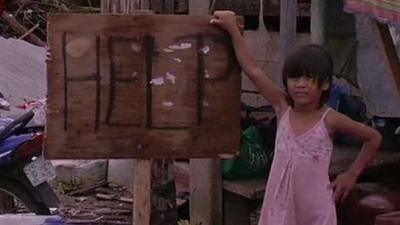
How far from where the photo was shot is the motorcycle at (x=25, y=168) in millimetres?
6668

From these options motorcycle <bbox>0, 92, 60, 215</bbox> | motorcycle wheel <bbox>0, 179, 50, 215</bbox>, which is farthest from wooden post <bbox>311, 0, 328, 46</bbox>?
motorcycle wheel <bbox>0, 179, 50, 215</bbox>

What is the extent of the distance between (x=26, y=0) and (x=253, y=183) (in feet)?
24.9

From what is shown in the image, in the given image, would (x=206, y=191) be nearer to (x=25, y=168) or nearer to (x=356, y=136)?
(x=25, y=168)

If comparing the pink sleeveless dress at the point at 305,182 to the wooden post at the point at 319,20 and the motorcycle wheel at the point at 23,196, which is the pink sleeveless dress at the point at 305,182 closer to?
the wooden post at the point at 319,20

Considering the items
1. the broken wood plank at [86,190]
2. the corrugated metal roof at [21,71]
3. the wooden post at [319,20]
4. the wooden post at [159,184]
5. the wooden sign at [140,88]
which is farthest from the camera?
the corrugated metal roof at [21,71]

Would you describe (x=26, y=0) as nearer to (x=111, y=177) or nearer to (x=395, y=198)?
A: (x=111, y=177)

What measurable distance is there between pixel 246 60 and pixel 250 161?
2947 millimetres

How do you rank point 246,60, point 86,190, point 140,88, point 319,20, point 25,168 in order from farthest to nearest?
point 86,190
point 25,168
point 319,20
point 246,60
point 140,88

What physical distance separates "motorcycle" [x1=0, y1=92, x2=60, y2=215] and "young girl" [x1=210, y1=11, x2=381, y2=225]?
269cm

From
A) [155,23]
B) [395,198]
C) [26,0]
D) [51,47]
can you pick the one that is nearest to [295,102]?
[155,23]

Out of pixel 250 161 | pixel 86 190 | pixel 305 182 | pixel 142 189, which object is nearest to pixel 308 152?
pixel 305 182

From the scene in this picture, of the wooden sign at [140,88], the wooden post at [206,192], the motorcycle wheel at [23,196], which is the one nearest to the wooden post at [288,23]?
the wooden post at [206,192]

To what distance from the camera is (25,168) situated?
6746 millimetres

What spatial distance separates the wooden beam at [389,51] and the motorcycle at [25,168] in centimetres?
261
